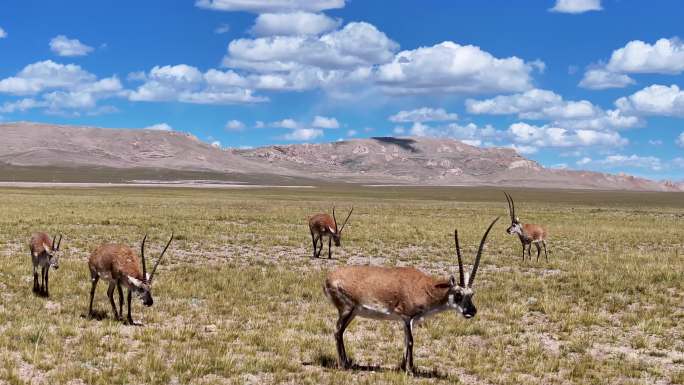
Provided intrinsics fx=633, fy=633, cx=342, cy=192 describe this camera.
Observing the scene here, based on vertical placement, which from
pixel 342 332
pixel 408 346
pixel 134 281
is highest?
pixel 134 281

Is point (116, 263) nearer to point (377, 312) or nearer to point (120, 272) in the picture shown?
point (120, 272)

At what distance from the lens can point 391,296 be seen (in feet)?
32.3

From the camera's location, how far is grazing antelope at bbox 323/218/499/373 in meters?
9.74

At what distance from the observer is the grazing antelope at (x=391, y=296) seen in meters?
9.74

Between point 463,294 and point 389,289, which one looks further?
point 389,289

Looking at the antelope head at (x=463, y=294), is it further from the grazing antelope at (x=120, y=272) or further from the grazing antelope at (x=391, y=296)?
the grazing antelope at (x=120, y=272)

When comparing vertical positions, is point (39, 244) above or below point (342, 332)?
above

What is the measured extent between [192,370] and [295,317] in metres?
4.39

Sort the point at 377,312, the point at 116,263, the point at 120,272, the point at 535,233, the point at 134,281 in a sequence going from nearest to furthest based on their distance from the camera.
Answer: the point at 377,312 → the point at 134,281 → the point at 120,272 → the point at 116,263 → the point at 535,233

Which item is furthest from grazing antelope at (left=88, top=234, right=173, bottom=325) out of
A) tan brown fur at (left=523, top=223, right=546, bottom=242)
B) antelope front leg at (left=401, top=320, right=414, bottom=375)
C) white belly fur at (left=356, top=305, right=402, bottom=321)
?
tan brown fur at (left=523, top=223, right=546, bottom=242)

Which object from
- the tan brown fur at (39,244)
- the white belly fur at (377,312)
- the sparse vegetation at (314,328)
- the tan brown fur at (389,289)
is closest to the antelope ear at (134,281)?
the sparse vegetation at (314,328)

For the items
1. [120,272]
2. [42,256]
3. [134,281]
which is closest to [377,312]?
[134,281]

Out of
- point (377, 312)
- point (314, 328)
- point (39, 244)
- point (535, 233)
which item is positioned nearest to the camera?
point (377, 312)

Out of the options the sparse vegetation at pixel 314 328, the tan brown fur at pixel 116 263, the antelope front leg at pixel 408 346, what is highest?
the tan brown fur at pixel 116 263
